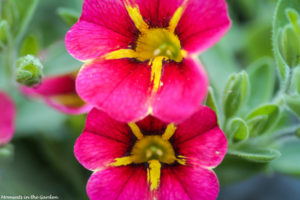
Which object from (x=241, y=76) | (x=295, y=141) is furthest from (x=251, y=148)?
(x=295, y=141)

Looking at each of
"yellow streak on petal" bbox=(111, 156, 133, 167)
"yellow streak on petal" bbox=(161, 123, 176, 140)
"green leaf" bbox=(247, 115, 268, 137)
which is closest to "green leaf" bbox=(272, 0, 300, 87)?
"green leaf" bbox=(247, 115, 268, 137)

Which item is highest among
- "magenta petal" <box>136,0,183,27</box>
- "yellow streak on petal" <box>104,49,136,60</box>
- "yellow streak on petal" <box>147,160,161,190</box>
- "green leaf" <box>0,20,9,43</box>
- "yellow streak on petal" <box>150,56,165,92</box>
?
"green leaf" <box>0,20,9,43</box>

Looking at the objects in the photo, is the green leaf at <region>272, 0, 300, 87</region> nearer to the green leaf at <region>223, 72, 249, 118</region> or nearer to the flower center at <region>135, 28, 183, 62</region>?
the green leaf at <region>223, 72, 249, 118</region>

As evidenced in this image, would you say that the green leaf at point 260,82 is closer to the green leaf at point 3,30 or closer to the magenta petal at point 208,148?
the magenta petal at point 208,148

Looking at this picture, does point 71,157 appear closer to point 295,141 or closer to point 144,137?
point 144,137

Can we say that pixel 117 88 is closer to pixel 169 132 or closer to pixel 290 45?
pixel 169 132
